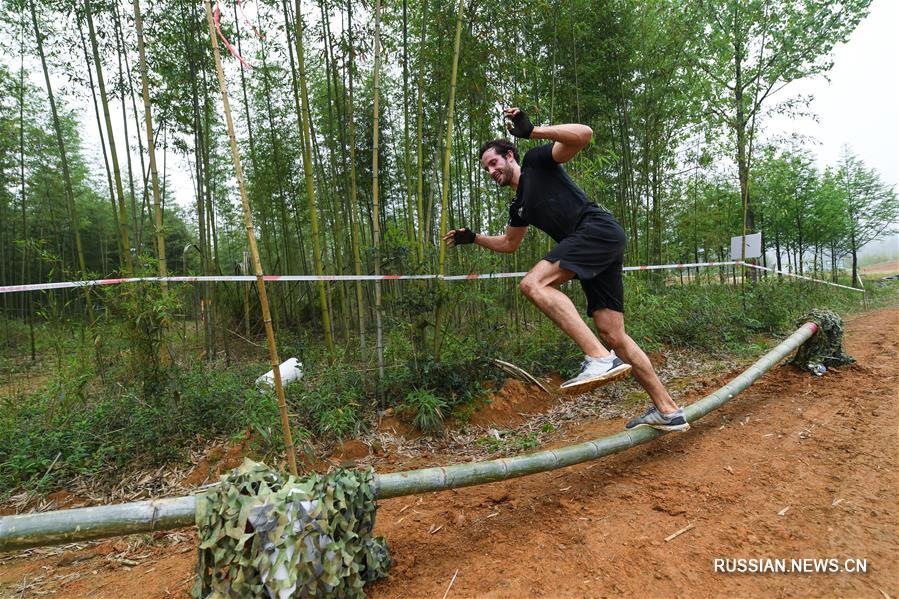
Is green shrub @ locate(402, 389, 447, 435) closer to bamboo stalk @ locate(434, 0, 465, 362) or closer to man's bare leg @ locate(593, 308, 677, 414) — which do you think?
bamboo stalk @ locate(434, 0, 465, 362)

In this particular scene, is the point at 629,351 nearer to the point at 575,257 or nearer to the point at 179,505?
the point at 575,257

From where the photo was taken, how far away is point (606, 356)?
6.82 ft

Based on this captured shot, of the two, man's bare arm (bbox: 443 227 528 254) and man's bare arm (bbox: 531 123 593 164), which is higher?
man's bare arm (bbox: 531 123 593 164)

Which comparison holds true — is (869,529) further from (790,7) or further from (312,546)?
(790,7)

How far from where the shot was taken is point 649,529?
1659mm

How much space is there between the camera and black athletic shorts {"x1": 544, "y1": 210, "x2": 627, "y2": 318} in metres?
2.15

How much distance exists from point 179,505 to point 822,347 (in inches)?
194

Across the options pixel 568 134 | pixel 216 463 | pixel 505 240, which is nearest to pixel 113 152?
pixel 216 463

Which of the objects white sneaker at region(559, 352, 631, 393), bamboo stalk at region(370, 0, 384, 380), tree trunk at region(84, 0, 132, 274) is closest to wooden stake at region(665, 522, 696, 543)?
white sneaker at region(559, 352, 631, 393)

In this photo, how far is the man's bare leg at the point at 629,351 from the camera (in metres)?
2.28

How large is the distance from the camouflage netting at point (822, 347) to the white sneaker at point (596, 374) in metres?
2.97

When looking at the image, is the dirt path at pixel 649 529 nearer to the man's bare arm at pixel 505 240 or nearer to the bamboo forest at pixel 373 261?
the bamboo forest at pixel 373 261

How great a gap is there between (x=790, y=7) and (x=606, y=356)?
951 centimetres

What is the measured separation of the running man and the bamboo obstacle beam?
311 mm
